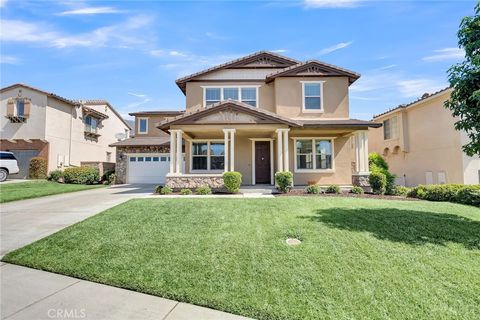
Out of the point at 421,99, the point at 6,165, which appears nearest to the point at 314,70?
the point at 421,99

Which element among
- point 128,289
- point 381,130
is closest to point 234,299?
point 128,289

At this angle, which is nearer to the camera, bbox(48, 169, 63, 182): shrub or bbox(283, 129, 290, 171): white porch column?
bbox(283, 129, 290, 171): white porch column

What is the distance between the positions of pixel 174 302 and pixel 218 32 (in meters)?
9.51

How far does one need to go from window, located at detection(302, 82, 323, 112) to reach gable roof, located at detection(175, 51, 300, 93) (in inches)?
74.5

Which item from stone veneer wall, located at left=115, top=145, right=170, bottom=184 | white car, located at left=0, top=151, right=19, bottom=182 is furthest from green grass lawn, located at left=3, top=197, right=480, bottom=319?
white car, located at left=0, top=151, right=19, bottom=182

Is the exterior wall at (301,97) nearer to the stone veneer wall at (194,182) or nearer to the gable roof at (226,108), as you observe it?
the gable roof at (226,108)

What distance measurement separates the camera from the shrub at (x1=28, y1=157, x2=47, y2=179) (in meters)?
20.9

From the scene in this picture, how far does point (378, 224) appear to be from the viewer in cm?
657

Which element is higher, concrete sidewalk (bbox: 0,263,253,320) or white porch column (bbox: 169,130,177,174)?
white porch column (bbox: 169,130,177,174)

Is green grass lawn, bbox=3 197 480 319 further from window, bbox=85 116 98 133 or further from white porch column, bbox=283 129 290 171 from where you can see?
window, bbox=85 116 98 133

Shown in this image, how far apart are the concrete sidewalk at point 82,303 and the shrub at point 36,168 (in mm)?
20571

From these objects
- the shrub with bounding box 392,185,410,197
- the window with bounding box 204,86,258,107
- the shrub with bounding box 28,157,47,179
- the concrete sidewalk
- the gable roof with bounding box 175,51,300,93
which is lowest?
the concrete sidewalk

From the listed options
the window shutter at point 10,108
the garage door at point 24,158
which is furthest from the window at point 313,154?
the window shutter at point 10,108

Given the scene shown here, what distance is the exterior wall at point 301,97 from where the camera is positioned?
50.4 ft
